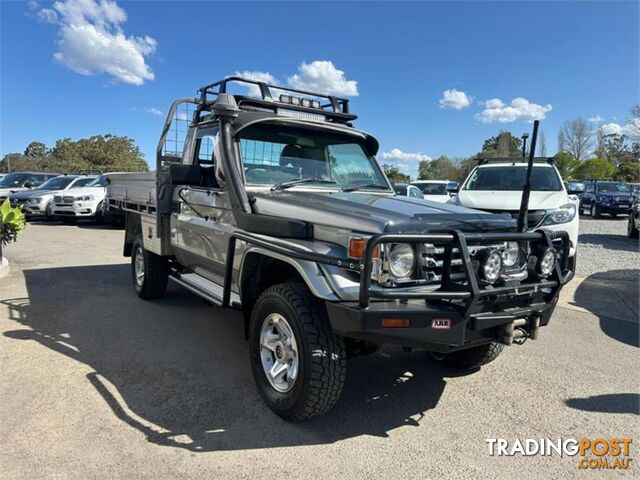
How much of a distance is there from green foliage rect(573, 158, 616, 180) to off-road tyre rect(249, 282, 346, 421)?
2224 inches

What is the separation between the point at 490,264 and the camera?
117 inches

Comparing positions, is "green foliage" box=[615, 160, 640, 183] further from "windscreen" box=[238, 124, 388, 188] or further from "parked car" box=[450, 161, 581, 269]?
"windscreen" box=[238, 124, 388, 188]

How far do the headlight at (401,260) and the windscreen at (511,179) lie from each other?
247 inches

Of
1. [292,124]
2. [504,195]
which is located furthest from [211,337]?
[504,195]

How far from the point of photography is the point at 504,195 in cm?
798

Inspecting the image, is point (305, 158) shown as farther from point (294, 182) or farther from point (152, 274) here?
point (152, 274)

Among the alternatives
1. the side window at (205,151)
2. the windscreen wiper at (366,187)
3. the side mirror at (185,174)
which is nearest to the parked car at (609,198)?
the windscreen wiper at (366,187)

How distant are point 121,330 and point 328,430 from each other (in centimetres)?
296

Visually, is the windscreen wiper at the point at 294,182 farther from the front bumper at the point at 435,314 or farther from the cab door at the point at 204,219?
the front bumper at the point at 435,314

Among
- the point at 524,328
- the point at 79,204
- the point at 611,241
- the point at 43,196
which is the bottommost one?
the point at 611,241

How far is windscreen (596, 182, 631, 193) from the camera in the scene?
21.2 m

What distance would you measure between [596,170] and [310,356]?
58672 millimetres

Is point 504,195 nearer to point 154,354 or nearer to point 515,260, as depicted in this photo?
point 515,260

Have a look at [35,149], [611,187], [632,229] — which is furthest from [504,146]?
[35,149]
